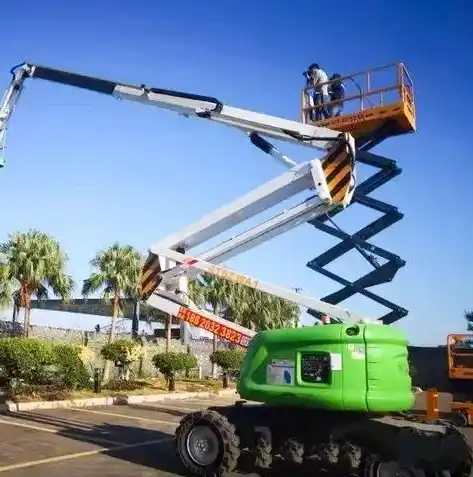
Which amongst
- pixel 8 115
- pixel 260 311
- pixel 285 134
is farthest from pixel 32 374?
pixel 260 311

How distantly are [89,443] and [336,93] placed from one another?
948 centimetres

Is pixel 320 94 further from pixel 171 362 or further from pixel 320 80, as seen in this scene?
pixel 171 362

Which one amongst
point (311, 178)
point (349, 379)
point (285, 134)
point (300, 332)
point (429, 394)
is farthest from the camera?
point (429, 394)

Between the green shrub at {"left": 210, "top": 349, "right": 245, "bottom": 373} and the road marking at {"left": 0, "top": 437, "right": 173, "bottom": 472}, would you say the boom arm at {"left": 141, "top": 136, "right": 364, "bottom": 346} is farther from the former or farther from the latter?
the green shrub at {"left": 210, "top": 349, "right": 245, "bottom": 373}

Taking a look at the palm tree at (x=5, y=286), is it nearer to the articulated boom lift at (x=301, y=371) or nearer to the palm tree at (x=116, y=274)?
the palm tree at (x=116, y=274)

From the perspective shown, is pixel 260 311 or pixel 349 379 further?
pixel 260 311

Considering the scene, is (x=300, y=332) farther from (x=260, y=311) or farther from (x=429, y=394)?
(x=260, y=311)

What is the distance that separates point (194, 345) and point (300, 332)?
29229mm

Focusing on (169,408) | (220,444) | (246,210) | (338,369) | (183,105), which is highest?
(183,105)

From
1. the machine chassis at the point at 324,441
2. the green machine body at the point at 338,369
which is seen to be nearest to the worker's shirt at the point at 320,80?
the green machine body at the point at 338,369

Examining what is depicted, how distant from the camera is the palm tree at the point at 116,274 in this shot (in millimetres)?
31469

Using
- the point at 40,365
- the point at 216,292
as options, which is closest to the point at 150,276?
the point at 40,365

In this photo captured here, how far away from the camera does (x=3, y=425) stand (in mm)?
11867

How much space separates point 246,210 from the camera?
963 centimetres
